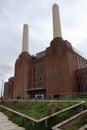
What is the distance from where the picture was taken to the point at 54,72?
159 feet

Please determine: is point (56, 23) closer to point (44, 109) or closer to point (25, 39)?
point (25, 39)

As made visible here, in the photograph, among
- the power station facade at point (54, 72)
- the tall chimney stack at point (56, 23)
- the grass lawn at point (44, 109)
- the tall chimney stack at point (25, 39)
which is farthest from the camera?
the tall chimney stack at point (25, 39)

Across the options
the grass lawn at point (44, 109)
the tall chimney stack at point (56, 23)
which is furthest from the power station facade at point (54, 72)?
the grass lawn at point (44, 109)

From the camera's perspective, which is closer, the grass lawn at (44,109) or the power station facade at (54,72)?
the grass lawn at (44,109)

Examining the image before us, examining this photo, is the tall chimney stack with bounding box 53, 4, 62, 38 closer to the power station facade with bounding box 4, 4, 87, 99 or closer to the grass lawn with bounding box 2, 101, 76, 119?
the power station facade with bounding box 4, 4, 87, 99

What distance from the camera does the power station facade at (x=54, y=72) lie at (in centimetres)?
4603

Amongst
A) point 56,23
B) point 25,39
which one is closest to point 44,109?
point 56,23

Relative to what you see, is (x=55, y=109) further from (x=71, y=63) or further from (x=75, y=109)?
(x=71, y=63)

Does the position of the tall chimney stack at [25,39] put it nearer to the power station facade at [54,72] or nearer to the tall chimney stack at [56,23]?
the power station facade at [54,72]

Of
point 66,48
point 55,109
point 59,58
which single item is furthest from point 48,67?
point 55,109

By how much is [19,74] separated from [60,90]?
2293cm

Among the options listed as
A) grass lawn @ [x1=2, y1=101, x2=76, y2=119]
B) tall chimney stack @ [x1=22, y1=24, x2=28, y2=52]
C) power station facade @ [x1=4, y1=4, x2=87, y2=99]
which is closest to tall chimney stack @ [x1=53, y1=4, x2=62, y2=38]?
power station facade @ [x1=4, y1=4, x2=87, y2=99]

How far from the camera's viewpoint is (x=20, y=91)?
2319 inches

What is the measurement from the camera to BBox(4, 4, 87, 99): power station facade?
4603cm
